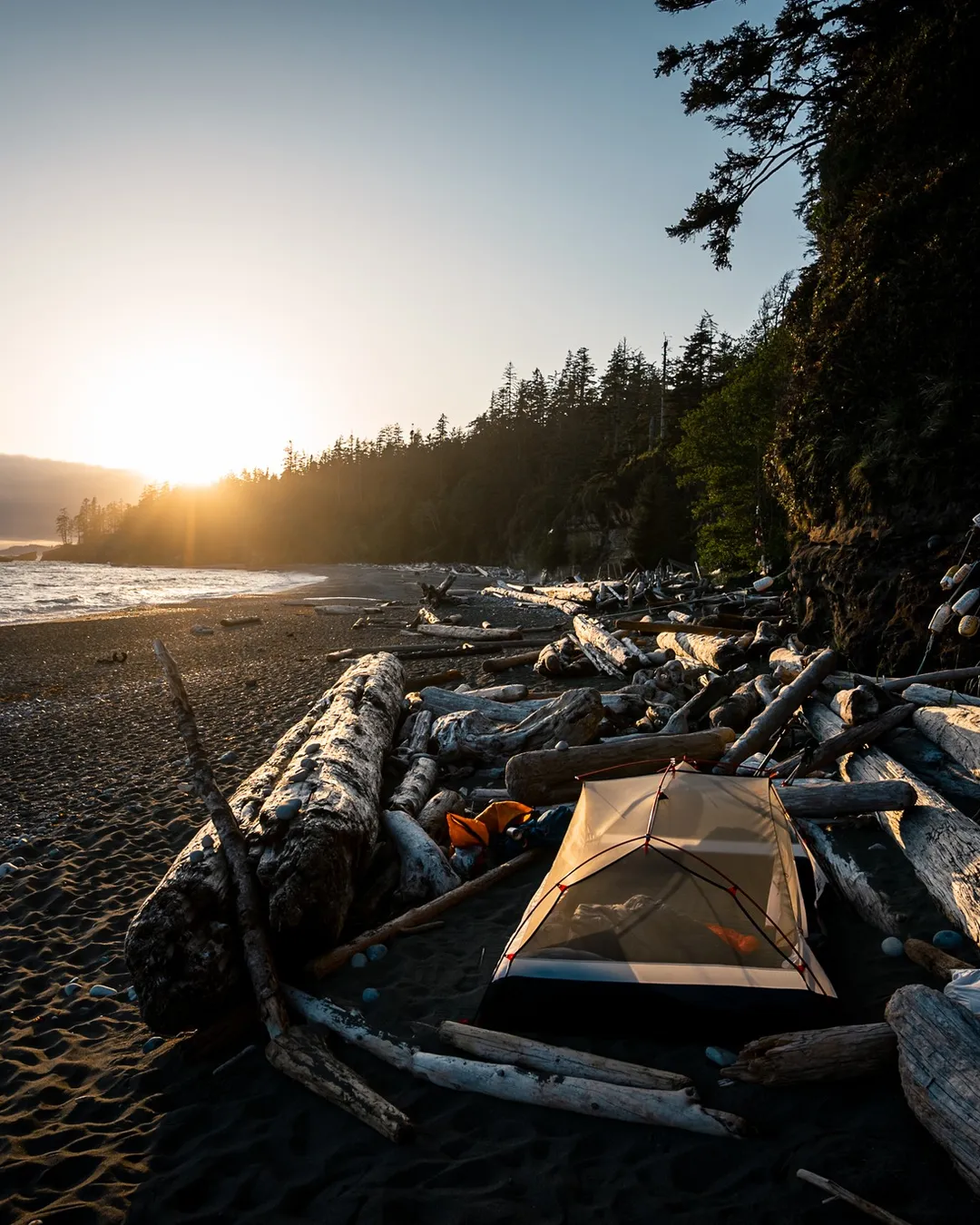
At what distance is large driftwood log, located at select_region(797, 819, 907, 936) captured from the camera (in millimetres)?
4773

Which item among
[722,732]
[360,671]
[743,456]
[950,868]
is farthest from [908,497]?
[743,456]

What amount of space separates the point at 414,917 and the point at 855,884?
11.8 ft

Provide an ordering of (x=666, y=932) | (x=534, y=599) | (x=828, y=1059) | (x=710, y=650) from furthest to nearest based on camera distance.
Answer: (x=534, y=599)
(x=710, y=650)
(x=666, y=932)
(x=828, y=1059)

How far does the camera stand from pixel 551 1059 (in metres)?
3.69

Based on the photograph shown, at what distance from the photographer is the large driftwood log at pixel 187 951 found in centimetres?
425

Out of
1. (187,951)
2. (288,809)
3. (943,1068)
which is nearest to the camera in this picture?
(943,1068)

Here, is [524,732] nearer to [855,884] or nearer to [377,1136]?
[855,884]

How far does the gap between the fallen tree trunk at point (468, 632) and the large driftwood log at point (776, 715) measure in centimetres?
1127

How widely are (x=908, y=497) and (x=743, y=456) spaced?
1821cm

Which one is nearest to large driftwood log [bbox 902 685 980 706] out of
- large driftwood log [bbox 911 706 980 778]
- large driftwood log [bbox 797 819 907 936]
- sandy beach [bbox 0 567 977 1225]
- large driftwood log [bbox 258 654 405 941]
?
large driftwood log [bbox 911 706 980 778]

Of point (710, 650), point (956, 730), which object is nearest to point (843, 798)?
point (956, 730)

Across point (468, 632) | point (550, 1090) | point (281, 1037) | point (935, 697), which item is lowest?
point (281, 1037)

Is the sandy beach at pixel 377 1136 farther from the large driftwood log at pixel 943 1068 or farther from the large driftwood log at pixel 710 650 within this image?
the large driftwood log at pixel 710 650

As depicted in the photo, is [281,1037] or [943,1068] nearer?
[943,1068]
